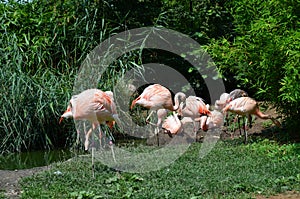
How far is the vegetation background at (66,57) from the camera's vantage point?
686 centimetres

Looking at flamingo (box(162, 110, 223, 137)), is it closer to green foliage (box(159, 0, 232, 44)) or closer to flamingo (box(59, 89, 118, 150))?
flamingo (box(59, 89, 118, 150))

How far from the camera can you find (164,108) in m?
7.88

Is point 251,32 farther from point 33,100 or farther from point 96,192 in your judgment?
point 96,192

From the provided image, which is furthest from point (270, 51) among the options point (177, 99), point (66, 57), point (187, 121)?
point (66, 57)

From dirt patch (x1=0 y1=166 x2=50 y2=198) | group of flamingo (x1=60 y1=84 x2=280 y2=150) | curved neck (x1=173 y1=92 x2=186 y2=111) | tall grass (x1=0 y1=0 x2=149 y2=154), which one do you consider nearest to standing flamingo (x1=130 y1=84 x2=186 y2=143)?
group of flamingo (x1=60 y1=84 x2=280 y2=150)

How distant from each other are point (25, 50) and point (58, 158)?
2325mm

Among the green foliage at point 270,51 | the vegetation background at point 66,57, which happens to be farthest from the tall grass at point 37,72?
the green foliage at point 270,51

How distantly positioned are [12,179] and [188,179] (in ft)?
5.96

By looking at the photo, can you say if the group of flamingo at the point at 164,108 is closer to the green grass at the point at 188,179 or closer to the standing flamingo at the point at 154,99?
the standing flamingo at the point at 154,99

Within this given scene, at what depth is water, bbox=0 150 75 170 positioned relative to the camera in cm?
662

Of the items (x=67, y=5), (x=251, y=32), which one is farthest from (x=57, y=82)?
(x=251, y=32)

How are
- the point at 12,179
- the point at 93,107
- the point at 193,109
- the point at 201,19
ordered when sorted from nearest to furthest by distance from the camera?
the point at 12,179, the point at 93,107, the point at 193,109, the point at 201,19

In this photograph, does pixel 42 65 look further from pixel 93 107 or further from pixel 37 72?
pixel 93 107

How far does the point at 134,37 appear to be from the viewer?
29.9 feet
